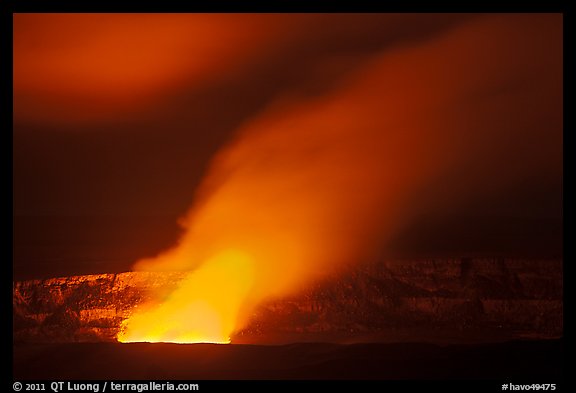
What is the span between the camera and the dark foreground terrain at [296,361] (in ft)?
73.0

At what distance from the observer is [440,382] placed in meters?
21.4

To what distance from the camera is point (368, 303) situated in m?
31.7

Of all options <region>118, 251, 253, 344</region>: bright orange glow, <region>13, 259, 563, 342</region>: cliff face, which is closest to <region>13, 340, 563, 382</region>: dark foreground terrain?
<region>118, 251, 253, 344</region>: bright orange glow

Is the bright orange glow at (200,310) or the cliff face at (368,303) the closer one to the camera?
the bright orange glow at (200,310)

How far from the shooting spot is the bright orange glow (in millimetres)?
29156

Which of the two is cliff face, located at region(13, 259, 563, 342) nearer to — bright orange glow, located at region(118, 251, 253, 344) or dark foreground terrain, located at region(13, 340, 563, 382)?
bright orange glow, located at region(118, 251, 253, 344)

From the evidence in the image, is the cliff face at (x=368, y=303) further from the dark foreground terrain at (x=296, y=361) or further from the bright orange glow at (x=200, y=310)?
the dark foreground terrain at (x=296, y=361)

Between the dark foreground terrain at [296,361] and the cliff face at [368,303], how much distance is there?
16.4 ft

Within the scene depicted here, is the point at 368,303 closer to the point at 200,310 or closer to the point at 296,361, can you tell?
the point at 200,310

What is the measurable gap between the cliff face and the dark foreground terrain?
16.4 ft

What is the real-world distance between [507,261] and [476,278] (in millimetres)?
1962

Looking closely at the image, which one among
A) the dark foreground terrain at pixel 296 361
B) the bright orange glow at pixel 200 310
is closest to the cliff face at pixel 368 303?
the bright orange glow at pixel 200 310

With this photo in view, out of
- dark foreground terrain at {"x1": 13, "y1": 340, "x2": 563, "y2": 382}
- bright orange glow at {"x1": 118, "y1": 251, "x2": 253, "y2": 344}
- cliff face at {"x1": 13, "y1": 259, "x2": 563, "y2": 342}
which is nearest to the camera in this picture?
dark foreground terrain at {"x1": 13, "y1": 340, "x2": 563, "y2": 382}

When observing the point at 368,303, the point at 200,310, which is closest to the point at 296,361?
the point at 200,310
